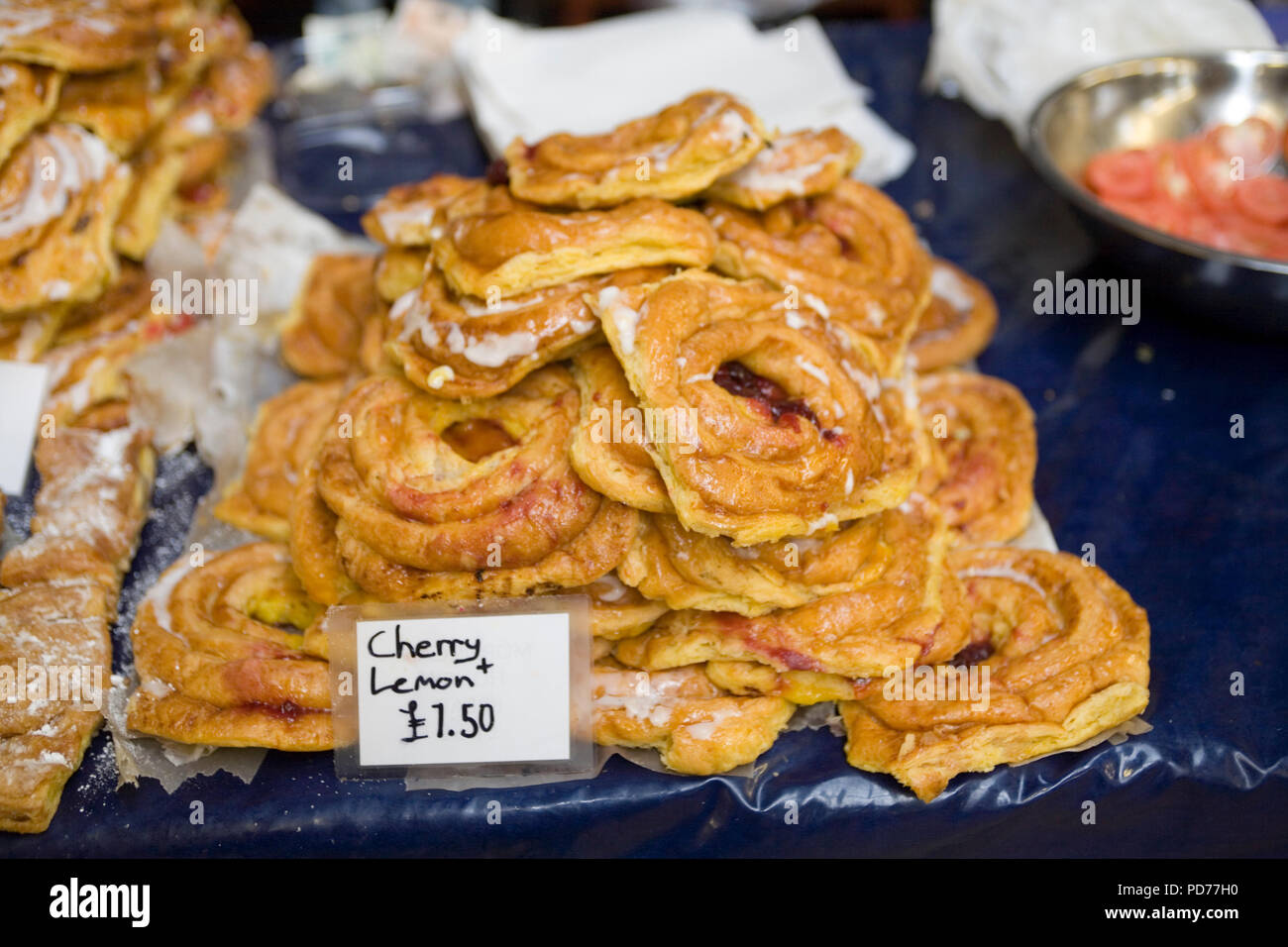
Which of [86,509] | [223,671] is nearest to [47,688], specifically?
[223,671]

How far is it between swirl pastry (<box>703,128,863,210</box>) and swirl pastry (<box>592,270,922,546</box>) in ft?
0.98

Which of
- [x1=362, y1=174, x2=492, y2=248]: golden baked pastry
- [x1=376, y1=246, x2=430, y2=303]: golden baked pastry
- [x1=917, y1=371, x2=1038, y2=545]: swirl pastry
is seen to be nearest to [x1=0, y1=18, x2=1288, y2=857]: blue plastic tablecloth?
[x1=917, y1=371, x2=1038, y2=545]: swirl pastry

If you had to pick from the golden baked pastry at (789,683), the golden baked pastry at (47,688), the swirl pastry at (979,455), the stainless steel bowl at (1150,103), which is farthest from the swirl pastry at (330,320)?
the stainless steel bowl at (1150,103)

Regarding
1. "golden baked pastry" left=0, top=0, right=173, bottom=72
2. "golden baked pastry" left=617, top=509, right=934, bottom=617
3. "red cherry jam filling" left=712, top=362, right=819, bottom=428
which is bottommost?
"golden baked pastry" left=617, top=509, right=934, bottom=617

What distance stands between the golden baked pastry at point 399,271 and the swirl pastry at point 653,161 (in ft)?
1.25

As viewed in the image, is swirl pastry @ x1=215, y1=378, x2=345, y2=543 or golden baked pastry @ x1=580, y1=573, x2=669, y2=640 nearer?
golden baked pastry @ x1=580, y1=573, x2=669, y2=640

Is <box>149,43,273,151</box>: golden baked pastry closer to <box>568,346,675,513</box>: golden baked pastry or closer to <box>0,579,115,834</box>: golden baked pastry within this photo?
<box>0,579,115,834</box>: golden baked pastry

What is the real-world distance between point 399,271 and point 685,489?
122 cm

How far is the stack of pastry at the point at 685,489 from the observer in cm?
228

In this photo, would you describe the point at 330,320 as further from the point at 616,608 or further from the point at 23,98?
the point at 616,608

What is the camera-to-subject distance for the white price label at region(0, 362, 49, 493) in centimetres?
302

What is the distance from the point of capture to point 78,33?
3.09 m

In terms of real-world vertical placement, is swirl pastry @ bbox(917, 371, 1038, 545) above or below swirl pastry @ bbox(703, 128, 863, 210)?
below
